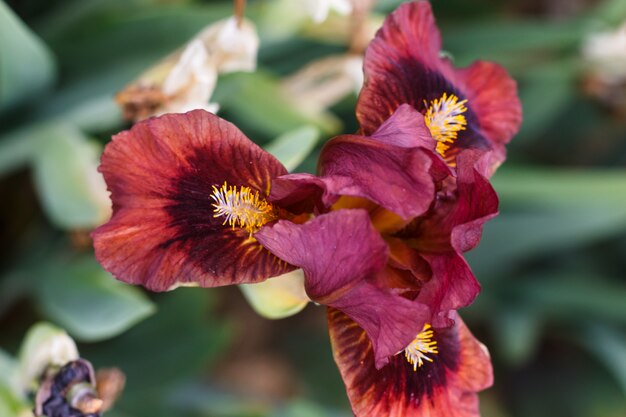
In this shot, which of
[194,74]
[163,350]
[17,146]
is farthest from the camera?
[163,350]

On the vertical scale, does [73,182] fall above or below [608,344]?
above

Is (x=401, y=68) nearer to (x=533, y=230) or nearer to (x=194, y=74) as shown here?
(x=194, y=74)

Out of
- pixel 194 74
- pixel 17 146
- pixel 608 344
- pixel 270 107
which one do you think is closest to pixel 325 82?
pixel 270 107

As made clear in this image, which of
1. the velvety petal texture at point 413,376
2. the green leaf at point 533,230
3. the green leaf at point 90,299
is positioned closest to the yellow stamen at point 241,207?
the velvety petal texture at point 413,376

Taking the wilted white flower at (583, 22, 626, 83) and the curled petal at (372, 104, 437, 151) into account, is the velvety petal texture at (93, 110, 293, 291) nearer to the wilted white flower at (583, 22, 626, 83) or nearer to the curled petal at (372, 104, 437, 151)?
the curled petal at (372, 104, 437, 151)

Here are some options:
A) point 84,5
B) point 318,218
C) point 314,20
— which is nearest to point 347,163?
point 318,218

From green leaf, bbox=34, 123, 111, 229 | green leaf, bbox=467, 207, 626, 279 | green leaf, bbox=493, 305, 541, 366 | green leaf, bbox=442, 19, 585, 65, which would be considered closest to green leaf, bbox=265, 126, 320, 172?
green leaf, bbox=34, 123, 111, 229
